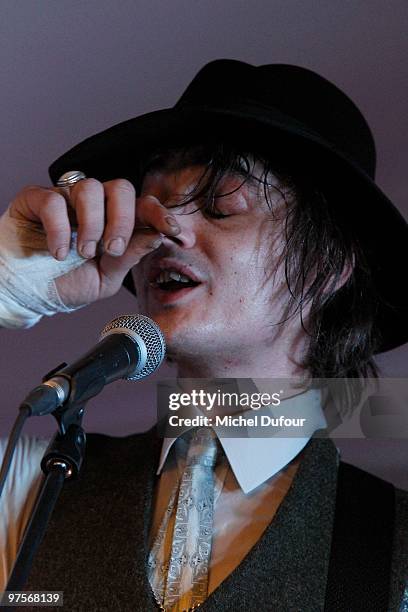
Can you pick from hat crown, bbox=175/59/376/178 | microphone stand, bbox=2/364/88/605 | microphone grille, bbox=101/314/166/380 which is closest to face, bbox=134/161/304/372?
hat crown, bbox=175/59/376/178

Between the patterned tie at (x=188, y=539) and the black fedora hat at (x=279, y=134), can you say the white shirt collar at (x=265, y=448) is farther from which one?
the black fedora hat at (x=279, y=134)

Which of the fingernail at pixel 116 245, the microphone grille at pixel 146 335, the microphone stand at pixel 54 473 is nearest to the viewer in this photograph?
the microphone stand at pixel 54 473

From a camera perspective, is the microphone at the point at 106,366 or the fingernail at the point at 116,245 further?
the fingernail at the point at 116,245

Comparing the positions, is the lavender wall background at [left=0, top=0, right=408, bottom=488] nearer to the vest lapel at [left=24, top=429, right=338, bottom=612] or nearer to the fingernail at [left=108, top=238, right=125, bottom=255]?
the vest lapel at [left=24, top=429, right=338, bottom=612]

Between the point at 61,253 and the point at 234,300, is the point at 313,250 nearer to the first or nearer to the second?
the point at 234,300

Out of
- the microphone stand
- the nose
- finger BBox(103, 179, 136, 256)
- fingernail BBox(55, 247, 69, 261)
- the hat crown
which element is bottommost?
the microphone stand

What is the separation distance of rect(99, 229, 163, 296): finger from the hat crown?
27 cm

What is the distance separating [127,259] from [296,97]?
1.28ft

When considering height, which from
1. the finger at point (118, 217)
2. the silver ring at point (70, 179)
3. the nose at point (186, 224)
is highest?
the nose at point (186, 224)

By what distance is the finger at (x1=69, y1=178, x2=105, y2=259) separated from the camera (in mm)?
882

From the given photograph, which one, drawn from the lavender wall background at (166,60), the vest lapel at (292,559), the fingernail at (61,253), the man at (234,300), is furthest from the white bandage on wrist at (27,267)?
the lavender wall background at (166,60)

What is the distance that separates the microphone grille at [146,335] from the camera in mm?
754

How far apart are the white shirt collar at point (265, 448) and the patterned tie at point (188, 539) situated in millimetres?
31

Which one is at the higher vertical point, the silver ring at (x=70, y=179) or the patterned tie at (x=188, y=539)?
the silver ring at (x=70, y=179)
